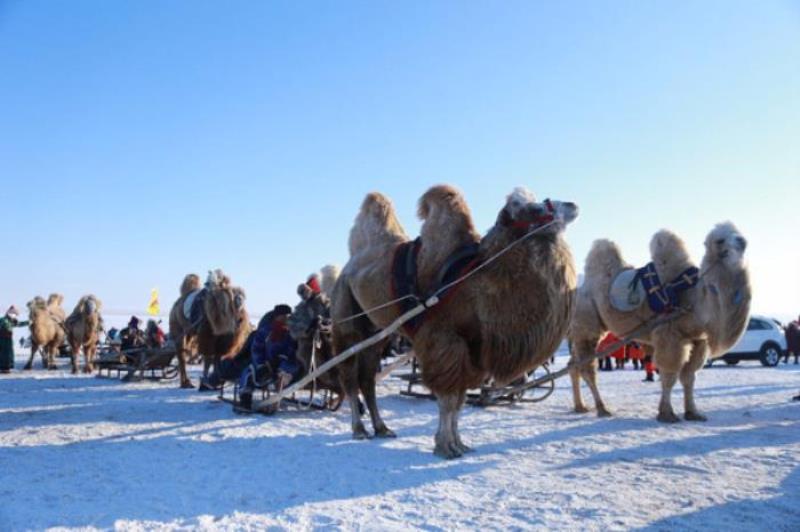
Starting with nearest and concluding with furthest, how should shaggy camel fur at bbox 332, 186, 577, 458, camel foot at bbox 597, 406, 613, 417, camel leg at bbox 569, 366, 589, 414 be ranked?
shaggy camel fur at bbox 332, 186, 577, 458 → camel foot at bbox 597, 406, 613, 417 → camel leg at bbox 569, 366, 589, 414

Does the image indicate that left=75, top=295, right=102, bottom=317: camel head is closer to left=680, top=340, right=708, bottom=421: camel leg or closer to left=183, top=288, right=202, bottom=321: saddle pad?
left=183, top=288, right=202, bottom=321: saddle pad

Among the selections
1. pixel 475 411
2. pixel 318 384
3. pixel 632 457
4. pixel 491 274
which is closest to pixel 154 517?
pixel 491 274

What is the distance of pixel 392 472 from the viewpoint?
17.2 feet

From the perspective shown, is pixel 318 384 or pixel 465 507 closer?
pixel 465 507

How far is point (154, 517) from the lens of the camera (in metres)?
3.98

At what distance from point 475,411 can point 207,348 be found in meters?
6.17

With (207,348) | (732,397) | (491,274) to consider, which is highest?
(491,274)

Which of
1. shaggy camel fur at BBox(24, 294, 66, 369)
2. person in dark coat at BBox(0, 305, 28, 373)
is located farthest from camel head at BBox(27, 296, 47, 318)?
person in dark coat at BBox(0, 305, 28, 373)

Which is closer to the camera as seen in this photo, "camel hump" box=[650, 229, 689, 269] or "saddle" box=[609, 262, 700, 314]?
"saddle" box=[609, 262, 700, 314]

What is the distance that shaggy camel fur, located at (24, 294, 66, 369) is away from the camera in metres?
21.4

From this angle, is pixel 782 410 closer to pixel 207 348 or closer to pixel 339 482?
pixel 339 482

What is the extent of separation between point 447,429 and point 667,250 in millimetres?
5271

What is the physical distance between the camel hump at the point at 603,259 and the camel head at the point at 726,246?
155cm

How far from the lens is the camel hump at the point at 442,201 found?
6.32m
